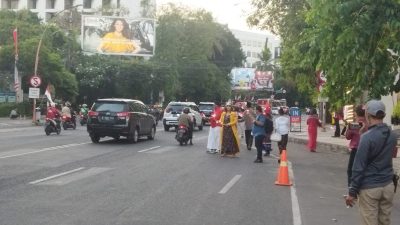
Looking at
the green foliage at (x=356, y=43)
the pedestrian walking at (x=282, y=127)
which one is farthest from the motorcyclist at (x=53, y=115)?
the green foliage at (x=356, y=43)

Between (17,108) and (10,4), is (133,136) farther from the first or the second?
(10,4)

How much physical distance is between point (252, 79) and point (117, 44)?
53983 mm

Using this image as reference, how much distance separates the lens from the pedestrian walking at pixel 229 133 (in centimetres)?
1911

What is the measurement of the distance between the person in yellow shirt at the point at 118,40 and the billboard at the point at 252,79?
51.2 metres

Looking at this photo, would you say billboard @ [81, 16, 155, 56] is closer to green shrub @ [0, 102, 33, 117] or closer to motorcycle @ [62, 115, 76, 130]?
green shrub @ [0, 102, 33, 117]

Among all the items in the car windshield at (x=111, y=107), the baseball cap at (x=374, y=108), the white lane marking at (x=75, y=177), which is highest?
the baseball cap at (x=374, y=108)

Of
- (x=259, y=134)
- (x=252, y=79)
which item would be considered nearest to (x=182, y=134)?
(x=259, y=134)

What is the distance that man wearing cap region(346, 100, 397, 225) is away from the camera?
5910mm

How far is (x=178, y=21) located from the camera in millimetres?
70812

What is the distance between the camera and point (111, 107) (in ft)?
76.6

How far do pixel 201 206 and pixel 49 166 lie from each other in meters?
6.38

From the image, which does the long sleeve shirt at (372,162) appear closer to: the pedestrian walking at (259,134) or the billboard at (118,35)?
the pedestrian walking at (259,134)

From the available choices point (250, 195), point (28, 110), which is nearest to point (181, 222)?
point (250, 195)

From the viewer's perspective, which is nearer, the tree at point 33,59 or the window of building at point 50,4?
the tree at point 33,59
